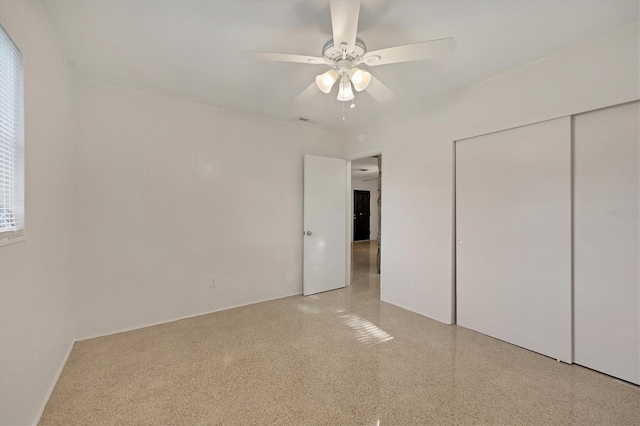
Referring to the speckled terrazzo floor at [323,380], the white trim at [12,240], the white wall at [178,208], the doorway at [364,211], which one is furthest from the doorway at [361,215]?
the white trim at [12,240]

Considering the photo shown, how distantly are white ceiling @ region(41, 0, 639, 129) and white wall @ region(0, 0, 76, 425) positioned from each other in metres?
0.31

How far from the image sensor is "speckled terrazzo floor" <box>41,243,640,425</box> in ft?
5.60

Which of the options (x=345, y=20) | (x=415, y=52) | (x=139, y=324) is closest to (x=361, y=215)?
(x=139, y=324)

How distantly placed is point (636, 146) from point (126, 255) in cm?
450

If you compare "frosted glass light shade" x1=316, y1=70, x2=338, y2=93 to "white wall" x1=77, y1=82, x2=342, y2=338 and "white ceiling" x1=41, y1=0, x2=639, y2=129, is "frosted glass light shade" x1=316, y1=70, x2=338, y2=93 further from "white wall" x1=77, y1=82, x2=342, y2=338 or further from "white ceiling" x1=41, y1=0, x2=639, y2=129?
"white wall" x1=77, y1=82, x2=342, y2=338

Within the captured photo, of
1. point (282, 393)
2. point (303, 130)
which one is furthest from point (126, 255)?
point (303, 130)

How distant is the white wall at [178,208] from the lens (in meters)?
2.76

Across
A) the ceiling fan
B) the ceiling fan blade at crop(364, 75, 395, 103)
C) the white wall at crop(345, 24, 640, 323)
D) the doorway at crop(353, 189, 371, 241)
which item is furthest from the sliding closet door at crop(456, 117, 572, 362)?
the doorway at crop(353, 189, 371, 241)

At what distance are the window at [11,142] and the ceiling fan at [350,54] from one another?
1186 mm

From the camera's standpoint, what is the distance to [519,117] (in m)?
2.52

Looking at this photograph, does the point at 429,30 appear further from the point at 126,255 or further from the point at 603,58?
the point at 126,255

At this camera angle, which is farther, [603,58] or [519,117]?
[519,117]

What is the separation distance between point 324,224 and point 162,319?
242 cm

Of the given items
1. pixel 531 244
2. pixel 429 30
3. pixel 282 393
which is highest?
pixel 429 30
